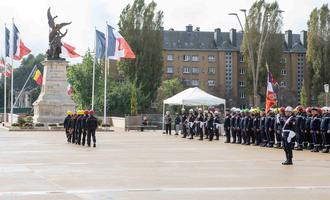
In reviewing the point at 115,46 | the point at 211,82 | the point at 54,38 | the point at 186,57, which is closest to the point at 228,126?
the point at 115,46

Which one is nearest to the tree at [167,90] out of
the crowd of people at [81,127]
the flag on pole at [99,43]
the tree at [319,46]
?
the tree at [319,46]

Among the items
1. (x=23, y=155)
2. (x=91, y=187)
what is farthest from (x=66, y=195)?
(x=23, y=155)

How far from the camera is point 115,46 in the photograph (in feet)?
165

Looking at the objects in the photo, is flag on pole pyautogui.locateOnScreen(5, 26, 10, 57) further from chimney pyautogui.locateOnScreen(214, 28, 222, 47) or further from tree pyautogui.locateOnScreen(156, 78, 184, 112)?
chimney pyautogui.locateOnScreen(214, 28, 222, 47)

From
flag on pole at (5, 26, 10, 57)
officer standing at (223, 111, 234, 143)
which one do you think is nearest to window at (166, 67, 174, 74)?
flag on pole at (5, 26, 10, 57)

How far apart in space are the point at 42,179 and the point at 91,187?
2011 millimetres

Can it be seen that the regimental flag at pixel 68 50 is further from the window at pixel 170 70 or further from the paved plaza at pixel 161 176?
the window at pixel 170 70

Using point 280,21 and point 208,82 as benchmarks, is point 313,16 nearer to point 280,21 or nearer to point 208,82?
point 280,21

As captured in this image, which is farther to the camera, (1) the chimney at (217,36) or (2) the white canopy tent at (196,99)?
(1) the chimney at (217,36)

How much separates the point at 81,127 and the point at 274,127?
8305mm

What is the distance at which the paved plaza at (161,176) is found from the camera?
43.4 ft

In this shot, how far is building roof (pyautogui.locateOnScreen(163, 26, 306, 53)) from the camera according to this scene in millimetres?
124162

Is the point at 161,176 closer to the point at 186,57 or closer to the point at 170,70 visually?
the point at 170,70

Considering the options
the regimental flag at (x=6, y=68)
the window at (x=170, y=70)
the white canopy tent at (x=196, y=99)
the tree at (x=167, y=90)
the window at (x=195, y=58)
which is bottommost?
the white canopy tent at (x=196, y=99)
